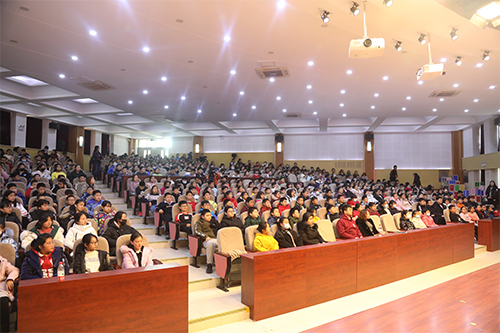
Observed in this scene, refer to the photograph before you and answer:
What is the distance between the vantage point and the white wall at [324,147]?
1755cm

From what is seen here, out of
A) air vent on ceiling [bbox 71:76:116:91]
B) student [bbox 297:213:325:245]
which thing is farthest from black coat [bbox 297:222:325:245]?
air vent on ceiling [bbox 71:76:116:91]

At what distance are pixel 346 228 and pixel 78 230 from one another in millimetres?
4111

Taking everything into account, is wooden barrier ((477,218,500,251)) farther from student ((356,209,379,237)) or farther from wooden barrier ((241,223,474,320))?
student ((356,209,379,237))

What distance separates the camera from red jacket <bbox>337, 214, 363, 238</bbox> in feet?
17.4

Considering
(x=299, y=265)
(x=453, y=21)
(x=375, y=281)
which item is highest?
(x=453, y=21)

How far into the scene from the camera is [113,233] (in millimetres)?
4227

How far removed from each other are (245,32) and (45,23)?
11.5 feet

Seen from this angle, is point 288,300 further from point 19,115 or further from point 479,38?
point 19,115

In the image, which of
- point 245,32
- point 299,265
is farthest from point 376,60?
point 299,265

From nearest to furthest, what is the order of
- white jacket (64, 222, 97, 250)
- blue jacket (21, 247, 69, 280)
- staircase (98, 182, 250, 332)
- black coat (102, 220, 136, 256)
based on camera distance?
1. blue jacket (21, 247, 69, 280)
2. staircase (98, 182, 250, 332)
3. white jacket (64, 222, 97, 250)
4. black coat (102, 220, 136, 256)

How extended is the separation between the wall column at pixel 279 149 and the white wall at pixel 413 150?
5.21 m

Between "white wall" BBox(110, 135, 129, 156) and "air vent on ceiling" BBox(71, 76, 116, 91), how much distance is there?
10423 mm

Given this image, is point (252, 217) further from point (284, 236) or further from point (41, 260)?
point (41, 260)

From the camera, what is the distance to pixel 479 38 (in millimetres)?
5723
